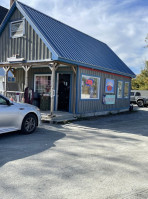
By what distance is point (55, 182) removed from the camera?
3768 mm

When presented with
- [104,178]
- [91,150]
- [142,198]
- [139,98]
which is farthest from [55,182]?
[139,98]

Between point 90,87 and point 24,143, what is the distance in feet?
22.8

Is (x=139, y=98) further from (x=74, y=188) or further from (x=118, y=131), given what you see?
(x=74, y=188)

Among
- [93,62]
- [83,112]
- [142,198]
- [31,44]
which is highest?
[31,44]

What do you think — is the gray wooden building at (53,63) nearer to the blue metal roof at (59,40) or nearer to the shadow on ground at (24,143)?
the blue metal roof at (59,40)

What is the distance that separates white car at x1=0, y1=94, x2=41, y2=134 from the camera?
6742 millimetres

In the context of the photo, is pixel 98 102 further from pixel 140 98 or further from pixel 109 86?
pixel 140 98

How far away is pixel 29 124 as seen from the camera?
760 cm

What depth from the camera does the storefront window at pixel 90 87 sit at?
11.8m

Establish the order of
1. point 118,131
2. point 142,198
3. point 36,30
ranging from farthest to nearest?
1. point 36,30
2. point 118,131
3. point 142,198

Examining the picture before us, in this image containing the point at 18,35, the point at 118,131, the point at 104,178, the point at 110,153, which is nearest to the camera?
the point at 104,178

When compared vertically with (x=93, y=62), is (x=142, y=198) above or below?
below

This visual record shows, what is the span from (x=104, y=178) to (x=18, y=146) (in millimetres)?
3027

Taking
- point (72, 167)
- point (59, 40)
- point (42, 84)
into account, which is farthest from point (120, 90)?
point (72, 167)
